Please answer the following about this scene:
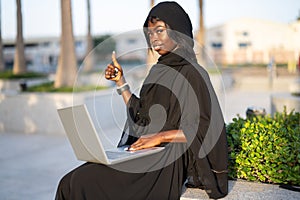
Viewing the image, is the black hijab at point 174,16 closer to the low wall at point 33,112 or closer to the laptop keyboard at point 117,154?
the laptop keyboard at point 117,154

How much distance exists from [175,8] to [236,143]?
1.08 m

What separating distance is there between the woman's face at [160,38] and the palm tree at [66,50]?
6429 mm

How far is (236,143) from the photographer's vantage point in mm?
3002

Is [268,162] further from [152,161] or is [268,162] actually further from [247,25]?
[247,25]

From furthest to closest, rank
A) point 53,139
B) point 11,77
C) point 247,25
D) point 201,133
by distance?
point 247,25 → point 11,77 → point 53,139 → point 201,133

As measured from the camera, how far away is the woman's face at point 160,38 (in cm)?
260

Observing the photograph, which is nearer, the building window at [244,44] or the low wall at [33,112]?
the low wall at [33,112]

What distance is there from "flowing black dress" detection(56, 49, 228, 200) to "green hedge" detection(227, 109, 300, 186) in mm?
368

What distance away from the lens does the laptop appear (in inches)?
84.9

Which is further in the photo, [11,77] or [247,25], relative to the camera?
[247,25]

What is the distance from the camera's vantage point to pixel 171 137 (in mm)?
2516

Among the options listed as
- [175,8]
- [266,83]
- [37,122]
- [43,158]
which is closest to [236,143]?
[175,8]

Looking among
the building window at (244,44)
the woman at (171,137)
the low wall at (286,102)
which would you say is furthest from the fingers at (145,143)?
the building window at (244,44)

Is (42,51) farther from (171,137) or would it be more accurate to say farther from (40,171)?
(171,137)
